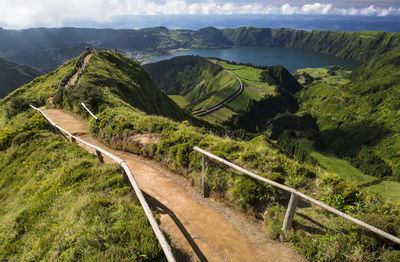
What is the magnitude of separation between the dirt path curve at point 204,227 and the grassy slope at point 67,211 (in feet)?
5.40

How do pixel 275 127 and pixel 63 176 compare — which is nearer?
pixel 63 176

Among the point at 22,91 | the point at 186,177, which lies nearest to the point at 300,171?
the point at 186,177

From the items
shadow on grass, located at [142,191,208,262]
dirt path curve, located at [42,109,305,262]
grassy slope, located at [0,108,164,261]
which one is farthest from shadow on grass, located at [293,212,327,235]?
grassy slope, located at [0,108,164,261]

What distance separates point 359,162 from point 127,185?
18850 centimetres

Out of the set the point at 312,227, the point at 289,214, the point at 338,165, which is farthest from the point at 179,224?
the point at 338,165

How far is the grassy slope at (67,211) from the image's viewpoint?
5.54 m

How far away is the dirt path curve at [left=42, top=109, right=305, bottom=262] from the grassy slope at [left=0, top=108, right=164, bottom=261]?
5.40ft

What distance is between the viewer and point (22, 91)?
1855 inches

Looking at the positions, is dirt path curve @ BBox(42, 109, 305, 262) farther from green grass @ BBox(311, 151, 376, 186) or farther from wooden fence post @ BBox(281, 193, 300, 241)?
green grass @ BBox(311, 151, 376, 186)

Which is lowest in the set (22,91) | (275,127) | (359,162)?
(359,162)

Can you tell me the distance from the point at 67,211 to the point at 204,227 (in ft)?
17.3

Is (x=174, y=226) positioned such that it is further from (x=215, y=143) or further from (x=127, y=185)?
(x=215, y=143)

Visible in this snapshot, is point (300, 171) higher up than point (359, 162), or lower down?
higher up

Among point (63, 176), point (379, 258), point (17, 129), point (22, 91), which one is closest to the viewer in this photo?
point (379, 258)
